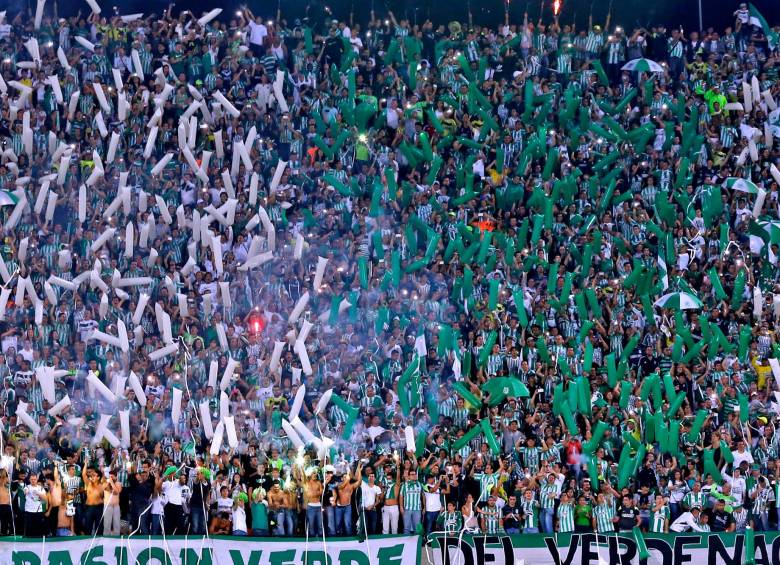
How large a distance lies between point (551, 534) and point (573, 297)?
5181mm

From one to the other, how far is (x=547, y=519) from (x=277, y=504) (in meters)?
2.66

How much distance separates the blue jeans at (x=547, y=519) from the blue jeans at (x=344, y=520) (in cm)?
188

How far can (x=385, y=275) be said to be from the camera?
2152 centimetres

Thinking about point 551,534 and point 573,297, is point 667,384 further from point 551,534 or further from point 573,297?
point 551,534

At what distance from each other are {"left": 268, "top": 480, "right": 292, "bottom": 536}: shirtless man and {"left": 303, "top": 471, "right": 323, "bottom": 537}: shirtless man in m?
0.23

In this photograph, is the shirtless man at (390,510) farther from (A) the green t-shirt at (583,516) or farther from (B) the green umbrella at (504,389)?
(B) the green umbrella at (504,389)

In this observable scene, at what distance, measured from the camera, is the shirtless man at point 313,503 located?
1797cm

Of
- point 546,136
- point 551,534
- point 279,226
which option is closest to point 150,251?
point 279,226

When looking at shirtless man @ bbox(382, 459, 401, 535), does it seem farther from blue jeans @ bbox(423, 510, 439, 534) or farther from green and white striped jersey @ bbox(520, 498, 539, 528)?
green and white striped jersey @ bbox(520, 498, 539, 528)

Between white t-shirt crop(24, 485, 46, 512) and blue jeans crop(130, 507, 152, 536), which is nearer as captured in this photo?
white t-shirt crop(24, 485, 46, 512)

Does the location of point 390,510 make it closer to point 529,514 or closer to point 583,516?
point 529,514

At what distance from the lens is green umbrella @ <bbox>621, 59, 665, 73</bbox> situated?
2494cm

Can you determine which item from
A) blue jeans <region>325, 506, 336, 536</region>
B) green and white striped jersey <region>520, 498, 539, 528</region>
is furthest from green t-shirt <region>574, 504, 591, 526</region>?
blue jeans <region>325, 506, 336, 536</region>

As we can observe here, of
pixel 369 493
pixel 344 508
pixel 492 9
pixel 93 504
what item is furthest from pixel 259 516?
pixel 492 9
